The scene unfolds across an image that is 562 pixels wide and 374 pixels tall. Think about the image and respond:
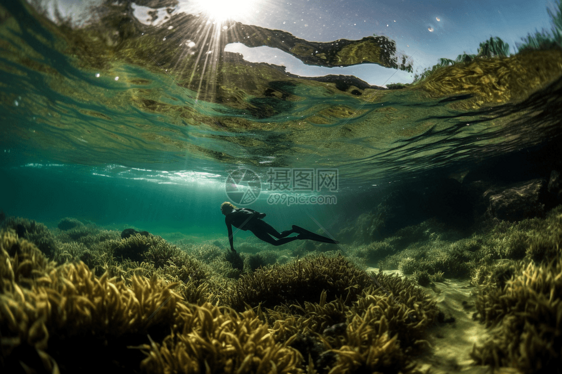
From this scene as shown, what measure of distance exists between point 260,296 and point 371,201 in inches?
991

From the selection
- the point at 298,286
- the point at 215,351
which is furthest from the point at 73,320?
the point at 298,286

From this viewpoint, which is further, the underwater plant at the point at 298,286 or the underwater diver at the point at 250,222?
the underwater diver at the point at 250,222

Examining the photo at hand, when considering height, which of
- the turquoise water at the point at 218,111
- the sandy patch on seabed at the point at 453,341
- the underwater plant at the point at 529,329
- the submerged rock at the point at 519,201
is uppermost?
the turquoise water at the point at 218,111

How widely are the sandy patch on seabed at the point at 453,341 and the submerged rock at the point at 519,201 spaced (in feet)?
33.0

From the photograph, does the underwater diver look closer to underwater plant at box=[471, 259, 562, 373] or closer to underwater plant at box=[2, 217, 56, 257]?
underwater plant at box=[471, 259, 562, 373]

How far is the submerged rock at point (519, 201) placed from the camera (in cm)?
1121

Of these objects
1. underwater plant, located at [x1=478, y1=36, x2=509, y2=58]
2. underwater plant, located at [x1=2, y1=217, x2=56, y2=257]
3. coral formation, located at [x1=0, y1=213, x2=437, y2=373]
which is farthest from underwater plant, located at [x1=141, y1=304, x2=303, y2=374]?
underwater plant, located at [x1=2, y1=217, x2=56, y2=257]

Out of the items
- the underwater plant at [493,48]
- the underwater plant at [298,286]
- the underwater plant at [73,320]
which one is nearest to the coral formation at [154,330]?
the underwater plant at [73,320]

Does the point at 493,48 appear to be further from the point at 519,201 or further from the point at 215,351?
the point at 519,201

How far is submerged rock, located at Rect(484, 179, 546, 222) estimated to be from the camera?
1121cm

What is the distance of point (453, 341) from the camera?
3.65 metres

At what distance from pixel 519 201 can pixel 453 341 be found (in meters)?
12.7

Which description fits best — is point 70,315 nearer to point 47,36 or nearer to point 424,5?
point 424,5

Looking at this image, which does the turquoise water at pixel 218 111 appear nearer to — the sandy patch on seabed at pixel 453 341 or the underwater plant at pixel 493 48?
the underwater plant at pixel 493 48
